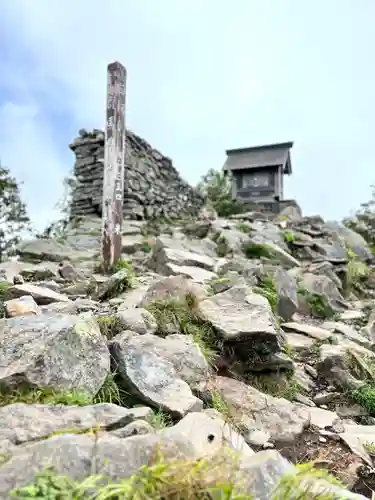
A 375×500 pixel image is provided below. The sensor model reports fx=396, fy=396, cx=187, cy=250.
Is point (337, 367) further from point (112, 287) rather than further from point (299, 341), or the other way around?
point (112, 287)

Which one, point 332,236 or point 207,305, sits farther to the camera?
point 332,236

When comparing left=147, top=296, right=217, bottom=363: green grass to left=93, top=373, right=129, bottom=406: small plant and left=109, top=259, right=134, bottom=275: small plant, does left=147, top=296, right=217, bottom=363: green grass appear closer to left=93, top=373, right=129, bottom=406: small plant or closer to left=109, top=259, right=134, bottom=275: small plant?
left=93, top=373, right=129, bottom=406: small plant

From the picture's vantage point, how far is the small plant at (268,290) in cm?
551

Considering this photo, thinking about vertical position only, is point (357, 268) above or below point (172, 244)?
below

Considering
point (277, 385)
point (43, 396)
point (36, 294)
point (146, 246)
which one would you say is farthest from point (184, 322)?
point (146, 246)

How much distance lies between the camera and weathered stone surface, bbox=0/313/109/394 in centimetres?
222

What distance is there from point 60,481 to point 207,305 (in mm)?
2727

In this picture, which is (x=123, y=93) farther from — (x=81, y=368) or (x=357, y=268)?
(x=357, y=268)

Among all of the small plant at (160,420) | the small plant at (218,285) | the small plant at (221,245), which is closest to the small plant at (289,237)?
the small plant at (221,245)

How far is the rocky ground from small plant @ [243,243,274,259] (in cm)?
242

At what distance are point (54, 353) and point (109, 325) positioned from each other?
78 cm

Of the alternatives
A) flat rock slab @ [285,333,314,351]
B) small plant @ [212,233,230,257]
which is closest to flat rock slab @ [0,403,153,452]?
flat rock slab @ [285,333,314,351]

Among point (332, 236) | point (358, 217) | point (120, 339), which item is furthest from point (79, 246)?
point (358, 217)

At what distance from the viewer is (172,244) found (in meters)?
7.79
